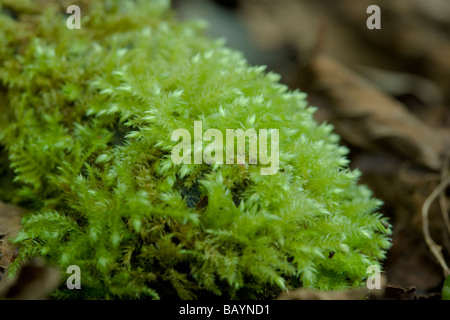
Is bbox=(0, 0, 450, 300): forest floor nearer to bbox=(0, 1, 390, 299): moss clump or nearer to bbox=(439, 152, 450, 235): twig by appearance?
bbox=(439, 152, 450, 235): twig

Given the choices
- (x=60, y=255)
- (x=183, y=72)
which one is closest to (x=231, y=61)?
(x=183, y=72)

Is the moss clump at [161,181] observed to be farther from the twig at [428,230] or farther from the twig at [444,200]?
the twig at [444,200]

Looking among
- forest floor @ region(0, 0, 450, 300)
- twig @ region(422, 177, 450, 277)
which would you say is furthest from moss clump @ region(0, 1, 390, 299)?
twig @ region(422, 177, 450, 277)

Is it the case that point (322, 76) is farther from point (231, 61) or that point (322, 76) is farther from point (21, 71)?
point (21, 71)

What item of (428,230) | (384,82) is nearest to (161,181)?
(428,230)

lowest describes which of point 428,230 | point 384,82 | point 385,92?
point 428,230

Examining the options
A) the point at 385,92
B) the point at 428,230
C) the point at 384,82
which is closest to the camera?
the point at 428,230

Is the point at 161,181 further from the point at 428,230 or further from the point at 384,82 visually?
the point at 384,82

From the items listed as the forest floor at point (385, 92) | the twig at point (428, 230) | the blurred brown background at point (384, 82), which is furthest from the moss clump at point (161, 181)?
the blurred brown background at point (384, 82)
